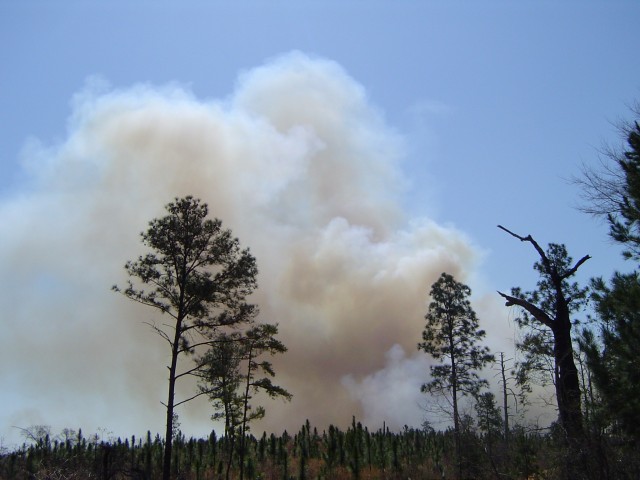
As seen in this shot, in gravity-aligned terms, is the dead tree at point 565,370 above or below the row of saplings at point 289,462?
above

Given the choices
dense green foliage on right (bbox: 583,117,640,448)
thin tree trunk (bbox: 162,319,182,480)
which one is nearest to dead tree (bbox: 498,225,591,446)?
dense green foliage on right (bbox: 583,117,640,448)

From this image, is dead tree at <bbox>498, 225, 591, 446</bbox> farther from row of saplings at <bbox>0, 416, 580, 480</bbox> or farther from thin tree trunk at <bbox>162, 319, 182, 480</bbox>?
thin tree trunk at <bbox>162, 319, 182, 480</bbox>

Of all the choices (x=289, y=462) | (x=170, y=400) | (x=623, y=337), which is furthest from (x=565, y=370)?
(x=289, y=462)

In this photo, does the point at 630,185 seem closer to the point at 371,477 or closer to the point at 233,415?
the point at 371,477

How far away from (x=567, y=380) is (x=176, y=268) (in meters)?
16.4

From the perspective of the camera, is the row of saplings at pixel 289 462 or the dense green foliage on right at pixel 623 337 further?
the row of saplings at pixel 289 462

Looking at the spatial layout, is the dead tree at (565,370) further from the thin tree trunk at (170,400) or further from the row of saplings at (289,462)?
the thin tree trunk at (170,400)

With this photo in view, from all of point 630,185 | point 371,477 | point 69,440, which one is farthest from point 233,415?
point 630,185

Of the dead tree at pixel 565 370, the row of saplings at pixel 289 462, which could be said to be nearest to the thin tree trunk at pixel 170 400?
the row of saplings at pixel 289 462

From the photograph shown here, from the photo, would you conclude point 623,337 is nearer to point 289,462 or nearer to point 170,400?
point 170,400

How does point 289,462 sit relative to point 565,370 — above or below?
below

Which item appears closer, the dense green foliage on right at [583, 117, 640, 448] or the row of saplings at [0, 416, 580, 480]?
A: the dense green foliage on right at [583, 117, 640, 448]

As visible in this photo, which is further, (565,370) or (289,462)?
(289,462)

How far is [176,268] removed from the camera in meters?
24.4
